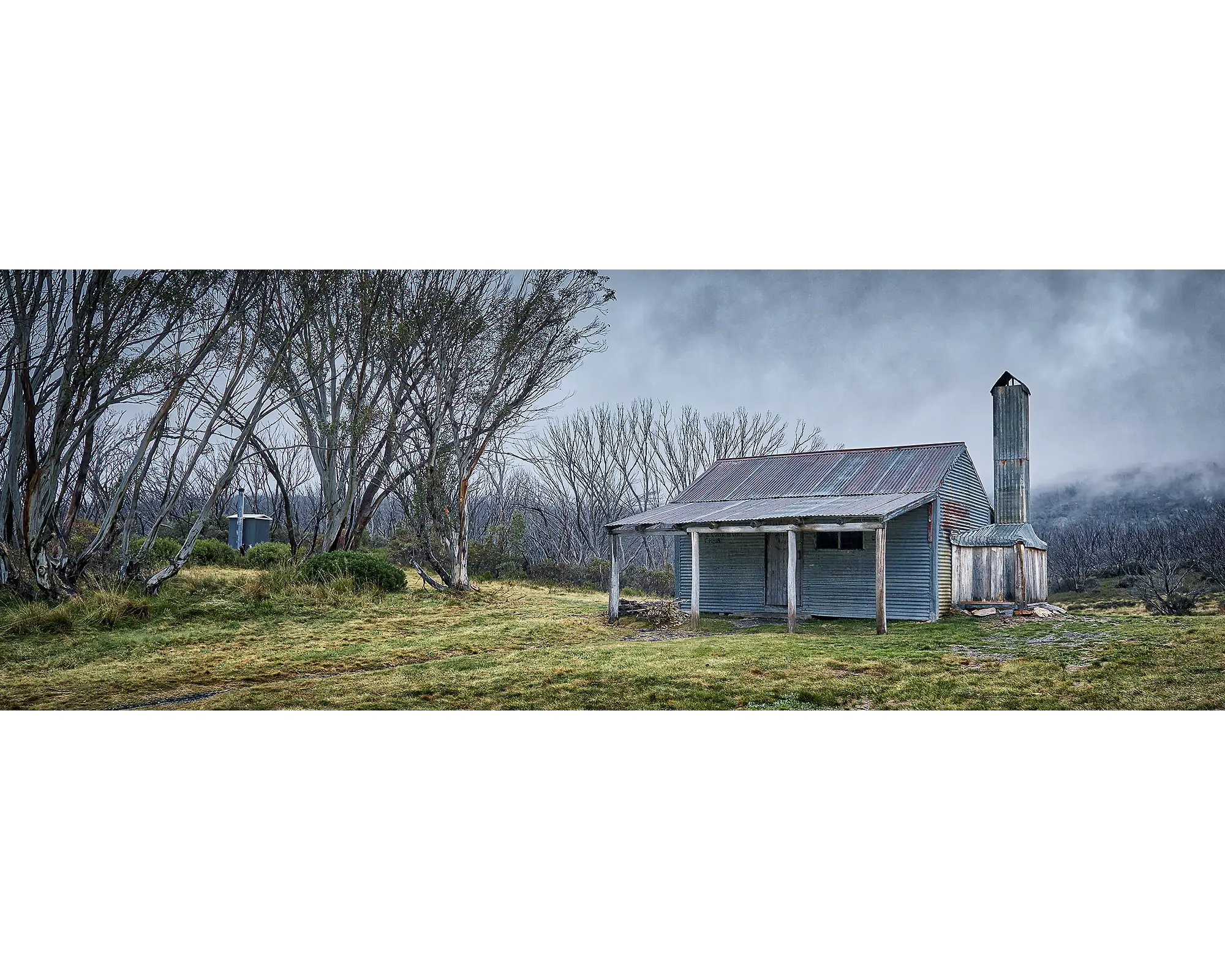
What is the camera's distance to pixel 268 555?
9.25 metres

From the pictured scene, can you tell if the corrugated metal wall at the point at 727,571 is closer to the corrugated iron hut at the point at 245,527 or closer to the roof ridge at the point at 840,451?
the roof ridge at the point at 840,451

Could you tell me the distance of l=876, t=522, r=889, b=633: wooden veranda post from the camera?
29.5 feet

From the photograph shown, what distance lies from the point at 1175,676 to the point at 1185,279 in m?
3.25

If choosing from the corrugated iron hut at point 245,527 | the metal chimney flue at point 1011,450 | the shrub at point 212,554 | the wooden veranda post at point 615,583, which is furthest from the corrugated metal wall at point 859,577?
the shrub at point 212,554

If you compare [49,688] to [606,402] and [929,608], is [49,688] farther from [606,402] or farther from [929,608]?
[929,608]

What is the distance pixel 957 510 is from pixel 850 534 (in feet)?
4.79

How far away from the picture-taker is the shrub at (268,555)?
9047 millimetres

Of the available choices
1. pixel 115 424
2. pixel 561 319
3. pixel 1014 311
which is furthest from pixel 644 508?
pixel 115 424

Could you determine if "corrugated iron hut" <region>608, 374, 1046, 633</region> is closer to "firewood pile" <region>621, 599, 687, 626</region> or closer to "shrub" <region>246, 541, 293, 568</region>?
"firewood pile" <region>621, 599, 687, 626</region>

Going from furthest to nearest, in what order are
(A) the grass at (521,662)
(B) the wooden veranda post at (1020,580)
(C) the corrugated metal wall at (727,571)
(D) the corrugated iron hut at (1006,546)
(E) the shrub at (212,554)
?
(C) the corrugated metal wall at (727,571), (B) the wooden veranda post at (1020,580), (D) the corrugated iron hut at (1006,546), (E) the shrub at (212,554), (A) the grass at (521,662)

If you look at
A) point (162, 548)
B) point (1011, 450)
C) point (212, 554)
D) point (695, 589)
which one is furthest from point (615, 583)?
point (162, 548)

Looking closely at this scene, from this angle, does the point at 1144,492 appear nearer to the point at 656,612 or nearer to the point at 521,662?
the point at 656,612

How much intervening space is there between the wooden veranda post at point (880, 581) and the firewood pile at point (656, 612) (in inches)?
90.5

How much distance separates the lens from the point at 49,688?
20.6ft
